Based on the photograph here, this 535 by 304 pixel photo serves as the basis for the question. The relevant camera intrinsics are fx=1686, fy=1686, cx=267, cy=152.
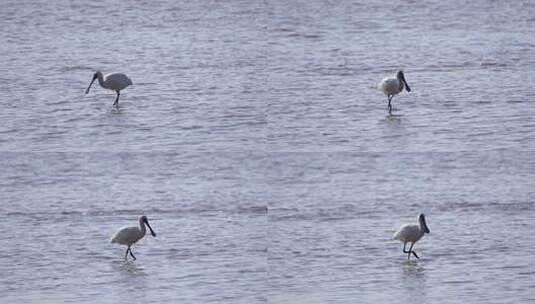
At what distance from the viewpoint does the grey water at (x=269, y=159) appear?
1620 centimetres

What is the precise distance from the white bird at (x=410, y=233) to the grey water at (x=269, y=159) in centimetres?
20

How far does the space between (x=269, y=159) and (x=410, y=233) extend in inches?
143

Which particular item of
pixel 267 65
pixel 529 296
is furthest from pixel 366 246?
pixel 267 65

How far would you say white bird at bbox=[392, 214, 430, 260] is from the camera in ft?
54.4

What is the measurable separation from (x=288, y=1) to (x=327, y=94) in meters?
8.11

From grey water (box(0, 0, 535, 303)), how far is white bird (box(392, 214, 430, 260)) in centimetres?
20

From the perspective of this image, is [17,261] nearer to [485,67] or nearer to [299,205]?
[299,205]

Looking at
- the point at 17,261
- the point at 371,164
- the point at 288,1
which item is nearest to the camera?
the point at 17,261

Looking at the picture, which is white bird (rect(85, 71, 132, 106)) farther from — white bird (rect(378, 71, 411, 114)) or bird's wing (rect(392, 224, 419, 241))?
bird's wing (rect(392, 224, 419, 241))

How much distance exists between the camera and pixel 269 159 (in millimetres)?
19875

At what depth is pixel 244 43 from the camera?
26422mm

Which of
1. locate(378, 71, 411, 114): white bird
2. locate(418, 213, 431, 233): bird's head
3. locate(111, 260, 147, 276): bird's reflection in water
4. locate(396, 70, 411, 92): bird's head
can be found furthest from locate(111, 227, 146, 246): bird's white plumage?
locate(396, 70, 411, 92): bird's head

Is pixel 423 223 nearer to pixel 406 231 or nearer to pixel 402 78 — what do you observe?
pixel 406 231

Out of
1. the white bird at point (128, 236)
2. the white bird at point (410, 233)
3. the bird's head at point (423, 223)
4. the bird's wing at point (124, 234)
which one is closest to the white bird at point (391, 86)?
the bird's head at point (423, 223)
